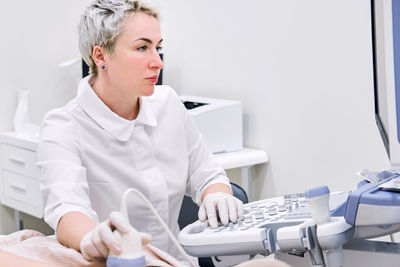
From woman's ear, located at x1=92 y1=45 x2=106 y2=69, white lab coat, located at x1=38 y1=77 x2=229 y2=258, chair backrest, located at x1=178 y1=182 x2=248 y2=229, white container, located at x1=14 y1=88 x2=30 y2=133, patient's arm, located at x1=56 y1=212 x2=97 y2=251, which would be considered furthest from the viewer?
white container, located at x1=14 y1=88 x2=30 y2=133

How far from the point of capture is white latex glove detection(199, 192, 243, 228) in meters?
1.32

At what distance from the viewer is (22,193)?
9.79ft

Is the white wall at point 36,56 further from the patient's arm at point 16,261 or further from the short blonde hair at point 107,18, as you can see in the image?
the patient's arm at point 16,261

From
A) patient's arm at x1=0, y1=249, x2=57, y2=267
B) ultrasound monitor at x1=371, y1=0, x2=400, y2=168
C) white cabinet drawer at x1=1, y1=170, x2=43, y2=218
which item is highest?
ultrasound monitor at x1=371, y1=0, x2=400, y2=168

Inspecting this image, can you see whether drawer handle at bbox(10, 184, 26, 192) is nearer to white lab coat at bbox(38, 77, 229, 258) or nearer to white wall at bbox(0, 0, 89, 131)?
white wall at bbox(0, 0, 89, 131)

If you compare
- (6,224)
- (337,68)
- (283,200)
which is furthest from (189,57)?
(283,200)

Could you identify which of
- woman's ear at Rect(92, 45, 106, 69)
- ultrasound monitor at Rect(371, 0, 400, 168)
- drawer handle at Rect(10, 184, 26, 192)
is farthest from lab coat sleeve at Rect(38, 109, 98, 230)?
drawer handle at Rect(10, 184, 26, 192)

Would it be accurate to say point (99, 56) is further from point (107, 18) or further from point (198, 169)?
point (198, 169)

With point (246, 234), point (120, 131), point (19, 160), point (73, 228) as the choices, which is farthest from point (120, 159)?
point (19, 160)

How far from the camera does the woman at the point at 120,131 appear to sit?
5.24 feet

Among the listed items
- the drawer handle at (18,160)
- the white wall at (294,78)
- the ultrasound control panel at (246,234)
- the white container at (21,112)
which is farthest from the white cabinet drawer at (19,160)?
the ultrasound control panel at (246,234)

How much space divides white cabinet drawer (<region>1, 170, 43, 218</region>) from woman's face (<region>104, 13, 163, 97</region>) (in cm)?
137

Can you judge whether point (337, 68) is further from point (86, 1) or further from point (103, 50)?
point (86, 1)

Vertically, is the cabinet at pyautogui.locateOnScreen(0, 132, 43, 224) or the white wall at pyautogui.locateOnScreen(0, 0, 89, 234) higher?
the white wall at pyautogui.locateOnScreen(0, 0, 89, 234)
